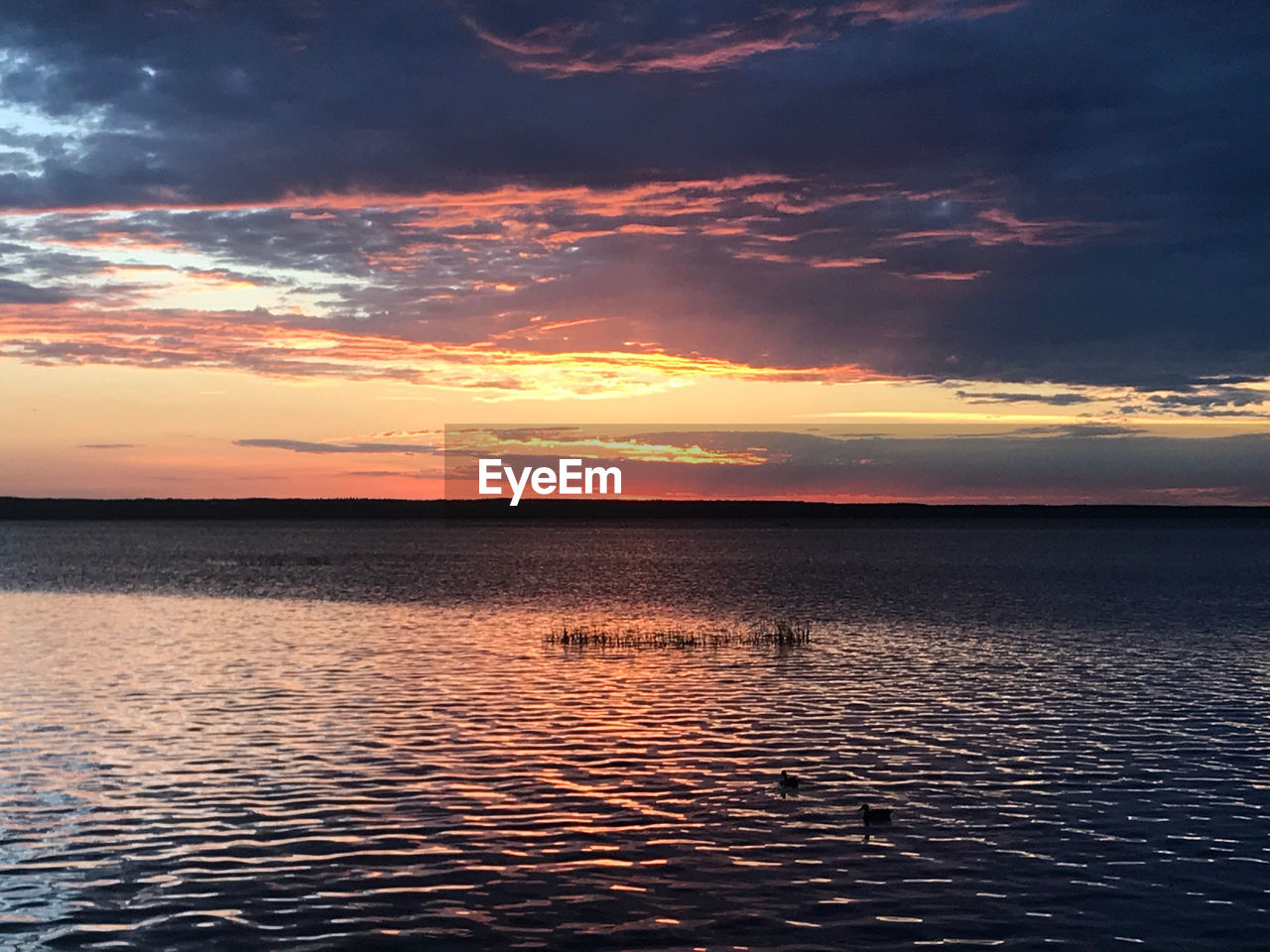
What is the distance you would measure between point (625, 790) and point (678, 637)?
32.6 metres

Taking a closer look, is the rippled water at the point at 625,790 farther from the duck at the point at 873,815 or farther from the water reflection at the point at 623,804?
the duck at the point at 873,815

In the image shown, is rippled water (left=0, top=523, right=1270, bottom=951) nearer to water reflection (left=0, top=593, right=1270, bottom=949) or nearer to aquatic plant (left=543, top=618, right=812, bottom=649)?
water reflection (left=0, top=593, right=1270, bottom=949)

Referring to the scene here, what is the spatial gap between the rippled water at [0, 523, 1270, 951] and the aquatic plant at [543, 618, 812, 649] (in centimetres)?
180

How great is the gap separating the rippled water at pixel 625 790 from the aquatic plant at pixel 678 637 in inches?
70.7

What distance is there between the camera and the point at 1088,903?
1942 centimetres

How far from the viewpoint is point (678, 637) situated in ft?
195

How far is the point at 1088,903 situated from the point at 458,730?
60.5ft

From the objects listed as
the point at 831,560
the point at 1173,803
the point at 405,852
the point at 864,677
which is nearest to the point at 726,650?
the point at 864,677

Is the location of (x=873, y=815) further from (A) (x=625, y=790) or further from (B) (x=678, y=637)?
(B) (x=678, y=637)

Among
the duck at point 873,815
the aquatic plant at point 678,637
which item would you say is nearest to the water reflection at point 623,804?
the duck at point 873,815

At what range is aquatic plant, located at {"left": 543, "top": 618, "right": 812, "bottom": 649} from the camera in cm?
5644

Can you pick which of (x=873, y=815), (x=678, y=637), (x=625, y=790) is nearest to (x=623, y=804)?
(x=625, y=790)

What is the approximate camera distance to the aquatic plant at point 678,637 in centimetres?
5644

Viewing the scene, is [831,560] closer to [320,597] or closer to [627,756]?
[320,597]
